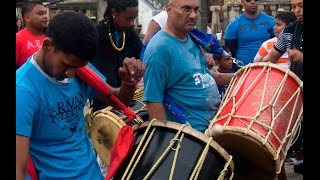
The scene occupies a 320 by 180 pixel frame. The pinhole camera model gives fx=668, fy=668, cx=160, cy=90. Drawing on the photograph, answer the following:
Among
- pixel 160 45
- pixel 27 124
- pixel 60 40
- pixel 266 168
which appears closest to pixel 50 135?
pixel 27 124

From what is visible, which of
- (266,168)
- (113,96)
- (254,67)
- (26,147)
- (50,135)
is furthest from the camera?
(254,67)

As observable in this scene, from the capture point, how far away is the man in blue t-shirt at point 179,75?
4.28 m

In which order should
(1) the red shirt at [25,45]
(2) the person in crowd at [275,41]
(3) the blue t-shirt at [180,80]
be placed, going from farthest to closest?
1. (2) the person in crowd at [275,41]
2. (1) the red shirt at [25,45]
3. (3) the blue t-shirt at [180,80]

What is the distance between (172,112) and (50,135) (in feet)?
4.40

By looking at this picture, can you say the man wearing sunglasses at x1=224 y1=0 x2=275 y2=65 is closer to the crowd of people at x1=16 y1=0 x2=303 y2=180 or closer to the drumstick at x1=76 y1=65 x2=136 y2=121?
the crowd of people at x1=16 y1=0 x2=303 y2=180

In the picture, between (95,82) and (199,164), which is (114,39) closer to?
(95,82)

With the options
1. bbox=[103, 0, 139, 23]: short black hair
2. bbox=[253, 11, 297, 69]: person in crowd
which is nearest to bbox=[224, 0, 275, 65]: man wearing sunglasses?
bbox=[253, 11, 297, 69]: person in crowd

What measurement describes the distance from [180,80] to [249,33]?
364cm

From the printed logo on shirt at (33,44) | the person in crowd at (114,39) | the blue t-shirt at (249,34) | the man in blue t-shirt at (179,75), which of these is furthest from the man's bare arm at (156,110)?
the blue t-shirt at (249,34)

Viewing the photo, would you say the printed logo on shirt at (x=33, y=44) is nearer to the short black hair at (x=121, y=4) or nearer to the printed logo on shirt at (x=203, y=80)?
the short black hair at (x=121, y=4)

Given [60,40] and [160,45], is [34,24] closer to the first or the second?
[160,45]

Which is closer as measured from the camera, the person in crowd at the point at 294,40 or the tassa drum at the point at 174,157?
the tassa drum at the point at 174,157

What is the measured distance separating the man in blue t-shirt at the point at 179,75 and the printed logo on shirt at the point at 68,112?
917 millimetres
